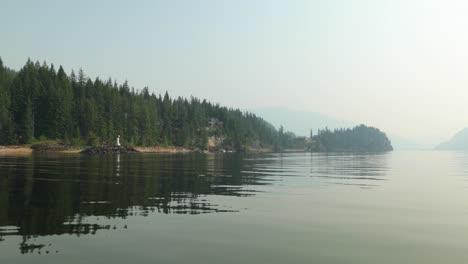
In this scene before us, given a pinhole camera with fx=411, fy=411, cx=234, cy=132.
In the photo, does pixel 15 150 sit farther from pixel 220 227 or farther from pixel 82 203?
pixel 220 227

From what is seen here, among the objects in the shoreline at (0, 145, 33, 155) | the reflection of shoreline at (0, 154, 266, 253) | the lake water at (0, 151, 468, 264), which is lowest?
the lake water at (0, 151, 468, 264)

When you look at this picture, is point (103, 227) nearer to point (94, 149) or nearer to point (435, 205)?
point (435, 205)

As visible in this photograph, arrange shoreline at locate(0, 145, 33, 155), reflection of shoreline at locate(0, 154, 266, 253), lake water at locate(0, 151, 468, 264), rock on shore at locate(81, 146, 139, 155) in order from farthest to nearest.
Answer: rock on shore at locate(81, 146, 139, 155) < shoreline at locate(0, 145, 33, 155) < reflection of shoreline at locate(0, 154, 266, 253) < lake water at locate(0, 151, 468, 264)

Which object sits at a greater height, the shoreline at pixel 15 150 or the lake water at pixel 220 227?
the shoreline at pixel 15 150

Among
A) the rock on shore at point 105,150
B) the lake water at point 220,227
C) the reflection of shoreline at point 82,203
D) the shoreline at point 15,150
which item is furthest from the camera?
the rock on shore at point 105,150

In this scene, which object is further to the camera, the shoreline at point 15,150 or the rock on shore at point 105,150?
the rock on shore at point 105,150

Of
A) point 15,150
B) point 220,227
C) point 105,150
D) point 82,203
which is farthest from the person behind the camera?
point 105,150

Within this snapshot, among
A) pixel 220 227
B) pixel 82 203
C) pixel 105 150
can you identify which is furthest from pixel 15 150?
pixel 220 227

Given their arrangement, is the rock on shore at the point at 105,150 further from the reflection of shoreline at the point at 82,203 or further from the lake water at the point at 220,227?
the lake water at the point at 220,227

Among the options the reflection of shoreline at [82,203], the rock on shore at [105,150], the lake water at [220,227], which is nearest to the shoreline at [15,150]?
the rock on shore at [105,150]

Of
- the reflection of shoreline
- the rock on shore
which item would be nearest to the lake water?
the reflection of shoreline

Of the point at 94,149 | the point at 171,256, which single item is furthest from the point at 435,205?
the point at 94,149

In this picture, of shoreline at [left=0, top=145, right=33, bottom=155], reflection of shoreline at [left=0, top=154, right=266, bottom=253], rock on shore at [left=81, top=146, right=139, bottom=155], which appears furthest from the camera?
rock on shore at [left=81, top=146, right=139, bottom=155]

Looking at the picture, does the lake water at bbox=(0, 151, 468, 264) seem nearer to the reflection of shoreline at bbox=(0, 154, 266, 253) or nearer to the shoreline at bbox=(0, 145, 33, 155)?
the reflection of shoreline at bbox=(0, 154, 266, 253)
